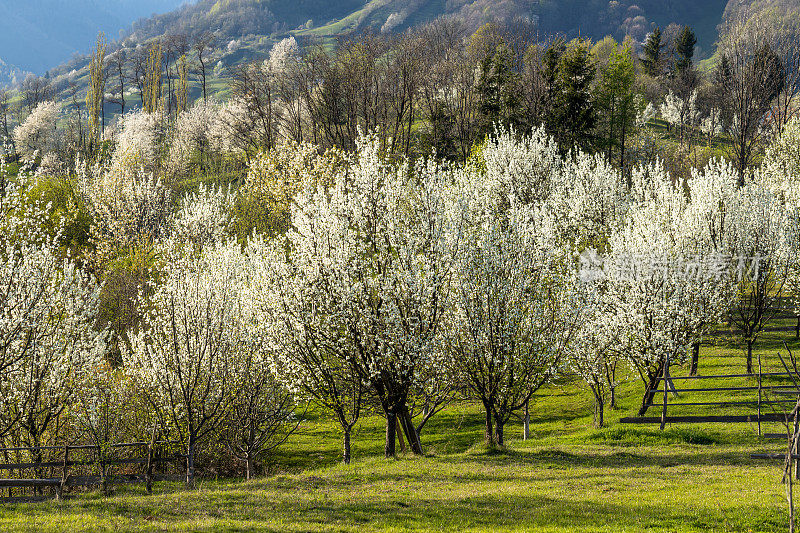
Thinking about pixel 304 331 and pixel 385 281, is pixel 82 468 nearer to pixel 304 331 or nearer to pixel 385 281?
pixel 304 331

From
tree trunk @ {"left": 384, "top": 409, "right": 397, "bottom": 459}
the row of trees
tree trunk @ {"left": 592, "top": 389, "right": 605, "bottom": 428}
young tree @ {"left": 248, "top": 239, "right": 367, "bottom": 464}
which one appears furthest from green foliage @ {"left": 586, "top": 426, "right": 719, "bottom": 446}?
young tree @ {"left": 248, "top": 239, "right": 367, "bottom": 464}

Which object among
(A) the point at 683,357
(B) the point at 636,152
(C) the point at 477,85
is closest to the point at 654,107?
(B) the point at 636,152

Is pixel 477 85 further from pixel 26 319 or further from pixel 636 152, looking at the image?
pixel 26 319

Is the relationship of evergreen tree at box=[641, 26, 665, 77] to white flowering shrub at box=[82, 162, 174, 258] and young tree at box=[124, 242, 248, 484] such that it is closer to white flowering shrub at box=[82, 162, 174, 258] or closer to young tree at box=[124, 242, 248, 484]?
white flowering shrub at box=[82, 162, 174, 258]

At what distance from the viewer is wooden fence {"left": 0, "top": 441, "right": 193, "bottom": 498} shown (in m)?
18.8

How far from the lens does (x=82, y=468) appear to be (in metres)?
27.4

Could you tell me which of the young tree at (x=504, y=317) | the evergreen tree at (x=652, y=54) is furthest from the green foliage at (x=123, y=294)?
the evergreen tree at (x=652, y=54)

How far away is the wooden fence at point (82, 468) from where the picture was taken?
1882 cm

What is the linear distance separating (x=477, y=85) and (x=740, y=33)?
1174 inches

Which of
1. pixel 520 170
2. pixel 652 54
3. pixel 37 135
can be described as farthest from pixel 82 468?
pixel 652 54

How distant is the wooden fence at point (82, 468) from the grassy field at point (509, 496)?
34.8 inches

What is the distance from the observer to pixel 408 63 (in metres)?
68.7

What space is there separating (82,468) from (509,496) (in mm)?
21447

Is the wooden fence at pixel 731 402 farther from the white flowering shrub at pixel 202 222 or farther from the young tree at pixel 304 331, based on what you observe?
the white flowering shrub at pixel 202 222
